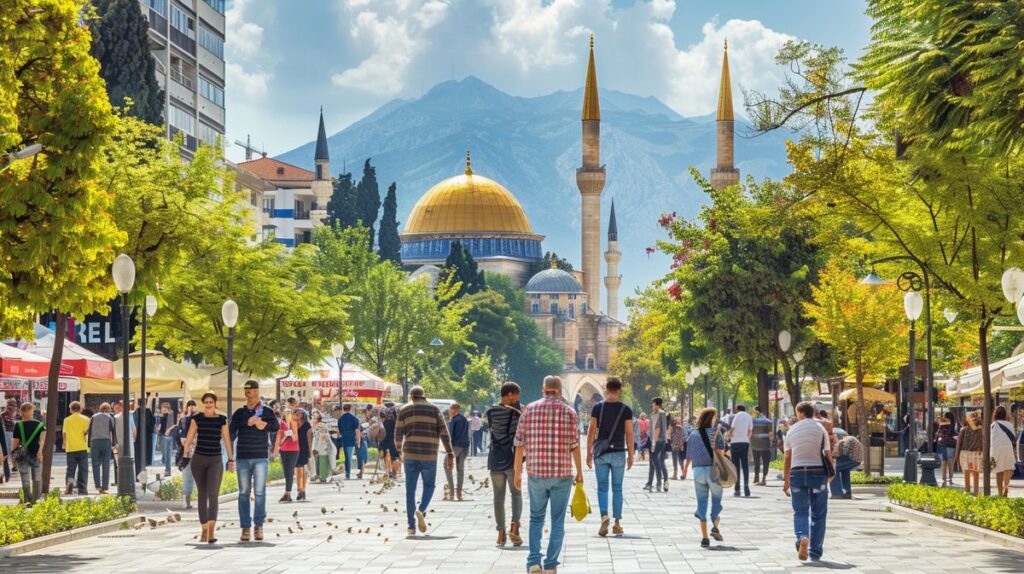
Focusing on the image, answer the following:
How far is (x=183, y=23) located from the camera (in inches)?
2655

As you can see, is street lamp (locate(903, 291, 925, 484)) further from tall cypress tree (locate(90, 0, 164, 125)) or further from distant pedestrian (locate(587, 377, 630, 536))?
tall cypress tree (locate(90, 0, 164, 125))

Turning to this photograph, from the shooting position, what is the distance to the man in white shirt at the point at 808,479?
13969 mm

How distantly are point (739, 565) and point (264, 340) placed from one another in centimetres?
2477

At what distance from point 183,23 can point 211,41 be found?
470 centimetres

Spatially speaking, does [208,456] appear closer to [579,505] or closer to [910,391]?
[579,505]

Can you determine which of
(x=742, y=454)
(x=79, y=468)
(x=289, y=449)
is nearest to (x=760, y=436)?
(x=742, y=454)

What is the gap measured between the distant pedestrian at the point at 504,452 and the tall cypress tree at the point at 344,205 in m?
74.4

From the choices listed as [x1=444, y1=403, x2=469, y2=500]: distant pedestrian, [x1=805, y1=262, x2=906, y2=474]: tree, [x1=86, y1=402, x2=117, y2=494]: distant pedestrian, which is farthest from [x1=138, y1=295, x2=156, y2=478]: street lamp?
[x1=805, y1=262, x2=906, y2=474]: tree

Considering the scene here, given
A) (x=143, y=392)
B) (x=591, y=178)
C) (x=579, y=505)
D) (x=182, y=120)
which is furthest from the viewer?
(x=591, y=178)

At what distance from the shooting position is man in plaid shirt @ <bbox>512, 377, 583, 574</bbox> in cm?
1205

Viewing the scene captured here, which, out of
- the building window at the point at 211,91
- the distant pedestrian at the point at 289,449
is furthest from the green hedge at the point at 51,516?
the building window at the point at 211,91

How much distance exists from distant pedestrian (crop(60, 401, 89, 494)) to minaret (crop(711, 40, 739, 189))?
65155 millimetres

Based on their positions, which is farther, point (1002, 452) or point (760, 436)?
point (760, 436)

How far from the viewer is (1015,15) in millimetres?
13453
